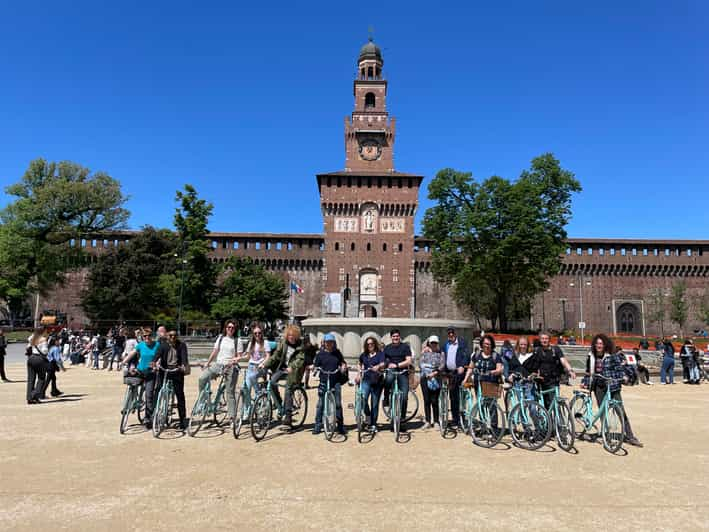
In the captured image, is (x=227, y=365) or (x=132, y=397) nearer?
(x=132, y=397)

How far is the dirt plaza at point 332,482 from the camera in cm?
401

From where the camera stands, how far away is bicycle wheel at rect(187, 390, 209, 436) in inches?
280

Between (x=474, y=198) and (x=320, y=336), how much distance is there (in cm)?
2445

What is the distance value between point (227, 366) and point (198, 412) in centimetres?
85

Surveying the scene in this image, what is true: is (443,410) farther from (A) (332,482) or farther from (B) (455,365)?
(A) (332,482)

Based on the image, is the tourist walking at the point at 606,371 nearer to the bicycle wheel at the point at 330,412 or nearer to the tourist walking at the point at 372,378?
the tourist walking at the point at 372,378

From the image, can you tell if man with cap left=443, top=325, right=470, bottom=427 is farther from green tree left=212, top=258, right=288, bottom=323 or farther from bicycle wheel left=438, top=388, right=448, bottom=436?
green tree left=212, top=258, right=288, bottom=323

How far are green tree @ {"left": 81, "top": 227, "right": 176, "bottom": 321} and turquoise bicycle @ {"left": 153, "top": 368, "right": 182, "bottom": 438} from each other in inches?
1104

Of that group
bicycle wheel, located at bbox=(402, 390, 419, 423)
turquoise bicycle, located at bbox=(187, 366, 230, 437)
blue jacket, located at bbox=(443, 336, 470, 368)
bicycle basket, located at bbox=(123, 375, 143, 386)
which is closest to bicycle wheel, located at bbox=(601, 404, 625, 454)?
blue jacket, located at bbox=(443, 336, 470, 368)

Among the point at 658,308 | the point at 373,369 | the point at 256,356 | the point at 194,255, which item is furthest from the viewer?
the point at 658,308

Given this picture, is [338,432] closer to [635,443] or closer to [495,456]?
[495,456]

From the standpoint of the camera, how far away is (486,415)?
6.70m

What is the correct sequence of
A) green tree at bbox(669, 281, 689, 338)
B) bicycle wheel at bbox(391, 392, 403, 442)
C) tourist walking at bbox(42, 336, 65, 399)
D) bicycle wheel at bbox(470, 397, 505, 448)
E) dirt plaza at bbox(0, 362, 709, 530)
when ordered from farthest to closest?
green tree at bbox(669, 281, 689, 338)
tourist walking at bbox(42, 336, 65, 399)
bicycle wheel at bbox(391, 392, 403, 442)
bicycle wheel at bbox(470, 397, 505, 448)
dirt plaza at bbox(0, 362, 709, 530)

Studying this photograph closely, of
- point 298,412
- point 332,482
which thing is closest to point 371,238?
point 298,412
